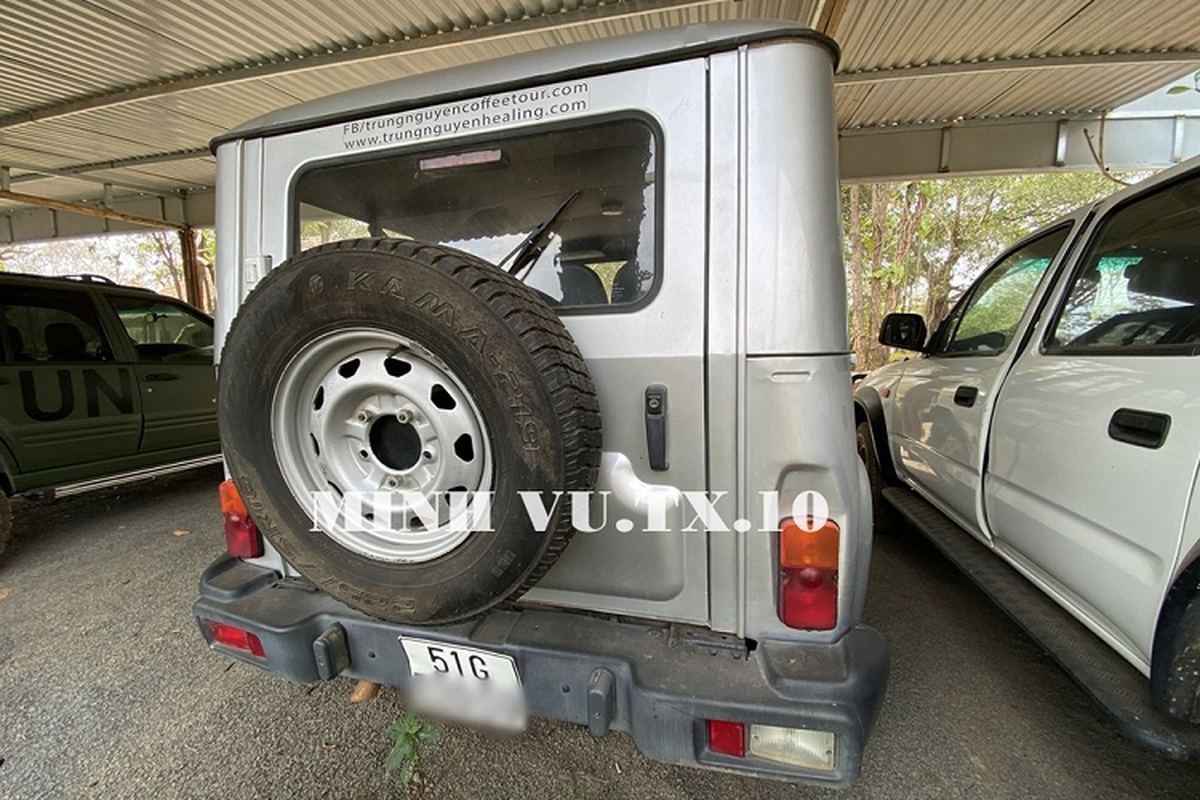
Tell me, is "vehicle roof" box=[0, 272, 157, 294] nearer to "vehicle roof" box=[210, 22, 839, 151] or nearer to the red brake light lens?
"vehicle roof" box=[210, 22, 839, 151]

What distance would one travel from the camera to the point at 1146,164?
600 cm

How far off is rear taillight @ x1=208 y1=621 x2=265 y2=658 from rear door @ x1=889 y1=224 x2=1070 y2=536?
2877 millimetres

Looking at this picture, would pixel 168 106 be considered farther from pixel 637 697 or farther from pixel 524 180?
pixel 637 697

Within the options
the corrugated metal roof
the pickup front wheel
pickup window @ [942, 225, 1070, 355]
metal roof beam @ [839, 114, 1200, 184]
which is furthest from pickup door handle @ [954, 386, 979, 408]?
metal roof beam @ [839, 114, 1200, 184]

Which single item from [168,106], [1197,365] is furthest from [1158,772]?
[168,106]

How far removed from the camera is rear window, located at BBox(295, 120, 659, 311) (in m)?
1.47

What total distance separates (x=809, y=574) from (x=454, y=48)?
Result: 436cm

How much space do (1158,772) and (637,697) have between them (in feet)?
6.17

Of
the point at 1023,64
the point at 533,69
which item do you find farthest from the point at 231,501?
the point at 1023,64

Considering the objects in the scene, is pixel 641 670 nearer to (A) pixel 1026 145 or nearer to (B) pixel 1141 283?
(B) pixel 1141 283

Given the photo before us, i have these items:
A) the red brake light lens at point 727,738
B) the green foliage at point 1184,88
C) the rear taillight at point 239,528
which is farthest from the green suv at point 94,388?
the green foliage at point 1184,88

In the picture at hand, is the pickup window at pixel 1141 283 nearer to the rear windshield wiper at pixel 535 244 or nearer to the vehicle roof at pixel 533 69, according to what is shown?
the vehicle roof at pixel 533 69

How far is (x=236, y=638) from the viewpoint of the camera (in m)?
1.71

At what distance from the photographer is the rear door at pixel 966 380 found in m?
2.44
